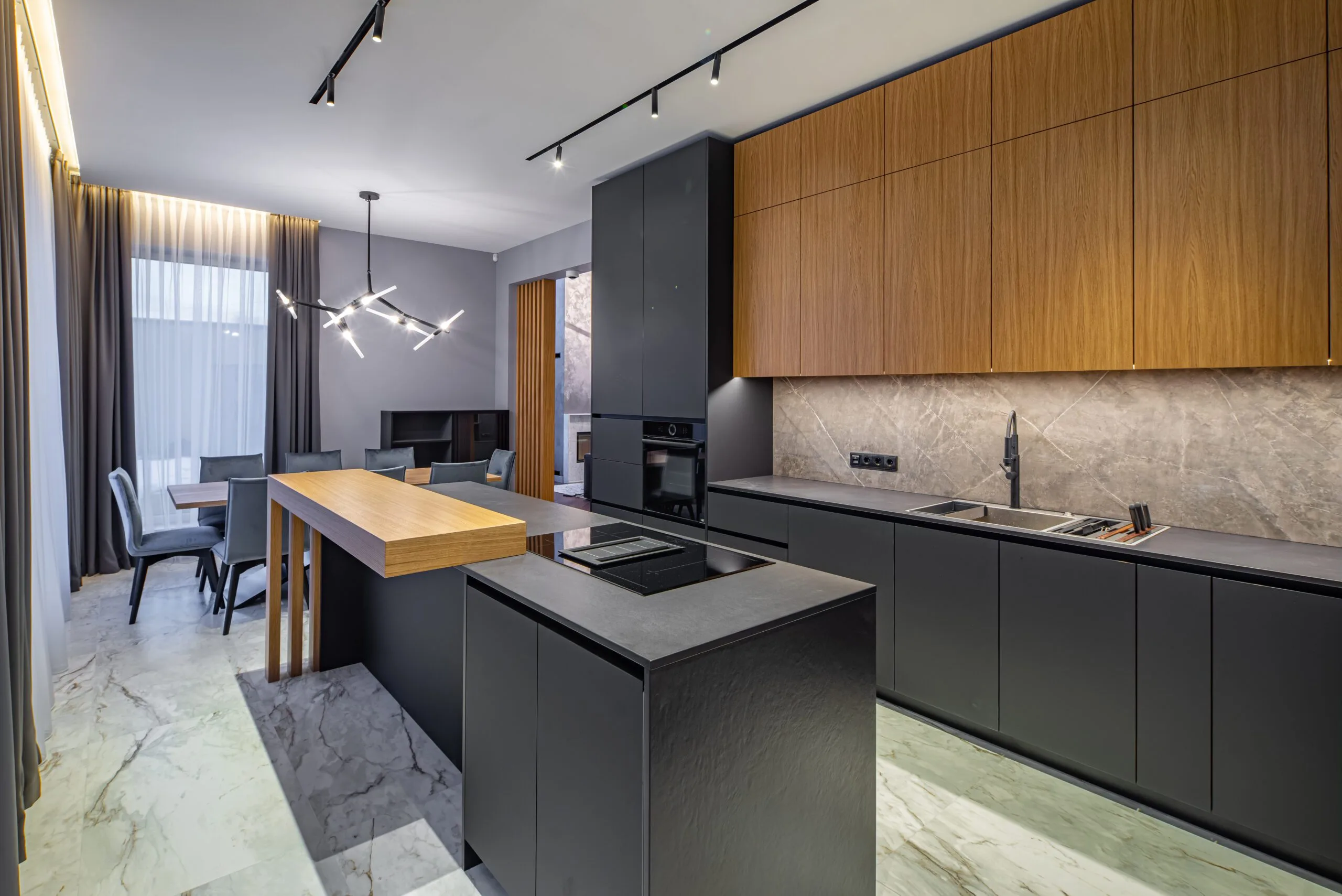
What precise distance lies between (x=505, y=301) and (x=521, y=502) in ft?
14.7

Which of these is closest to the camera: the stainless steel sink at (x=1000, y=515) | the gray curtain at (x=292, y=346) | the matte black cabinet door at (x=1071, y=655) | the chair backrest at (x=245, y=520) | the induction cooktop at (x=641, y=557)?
the induction cooktop at (x=641, y=557)

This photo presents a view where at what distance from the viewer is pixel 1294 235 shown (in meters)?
1.92

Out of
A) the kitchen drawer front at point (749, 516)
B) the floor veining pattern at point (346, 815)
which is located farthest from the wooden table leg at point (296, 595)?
the kitchen drawer front at point (749, 516)

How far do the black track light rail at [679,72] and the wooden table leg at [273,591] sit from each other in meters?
1.95

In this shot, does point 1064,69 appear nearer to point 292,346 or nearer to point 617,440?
point 617,440

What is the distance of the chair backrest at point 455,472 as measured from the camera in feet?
14.5

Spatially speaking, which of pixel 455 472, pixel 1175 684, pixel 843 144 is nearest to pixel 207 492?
pixel 455 472

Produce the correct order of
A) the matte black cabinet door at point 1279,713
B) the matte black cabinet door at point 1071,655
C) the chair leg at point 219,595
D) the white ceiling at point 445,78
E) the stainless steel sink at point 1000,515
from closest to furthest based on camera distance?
the matte black cabinet door at point 1279,713 → the matte black cabinet door at point 1071,655 → the white ceiling at point 445,78 → the stainless steel sink at point 1000,515 → the chair leg at point 219,595

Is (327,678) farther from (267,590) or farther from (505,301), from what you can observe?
(505,301)

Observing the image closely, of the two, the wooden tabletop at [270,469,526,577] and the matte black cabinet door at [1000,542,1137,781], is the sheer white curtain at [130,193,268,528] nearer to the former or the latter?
the wooden tabletop at [270,469,526,577]

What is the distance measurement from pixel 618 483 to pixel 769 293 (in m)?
1.55

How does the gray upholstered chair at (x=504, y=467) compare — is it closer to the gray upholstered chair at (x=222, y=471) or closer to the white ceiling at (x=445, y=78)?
the gray upholstered chair at (x=222, y=471)

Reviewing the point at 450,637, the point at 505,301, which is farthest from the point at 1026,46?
the point at 505,301

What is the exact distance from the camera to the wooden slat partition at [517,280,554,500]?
21.0ft
